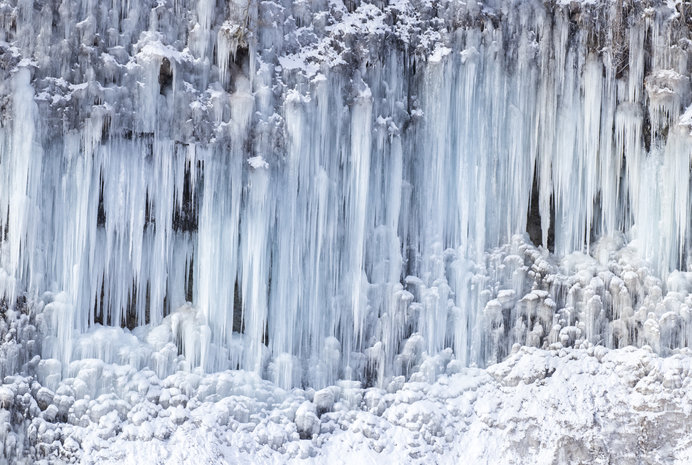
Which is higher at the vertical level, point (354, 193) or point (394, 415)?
point (354, 193)

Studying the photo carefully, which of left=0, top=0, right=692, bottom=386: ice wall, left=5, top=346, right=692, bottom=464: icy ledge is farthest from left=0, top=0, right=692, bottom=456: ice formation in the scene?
left=5, top=346, right=692, bottom=464: icy ledge

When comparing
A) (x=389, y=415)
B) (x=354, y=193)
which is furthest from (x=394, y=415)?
(x=354, y=193)

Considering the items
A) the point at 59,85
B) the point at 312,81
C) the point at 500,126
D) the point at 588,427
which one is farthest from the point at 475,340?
the point at 59,85

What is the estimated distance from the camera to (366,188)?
11.1m

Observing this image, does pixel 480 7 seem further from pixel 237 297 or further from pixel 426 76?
pixel 237 297

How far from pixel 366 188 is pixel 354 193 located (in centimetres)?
13

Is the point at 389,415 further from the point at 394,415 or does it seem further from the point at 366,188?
the point at 366,188

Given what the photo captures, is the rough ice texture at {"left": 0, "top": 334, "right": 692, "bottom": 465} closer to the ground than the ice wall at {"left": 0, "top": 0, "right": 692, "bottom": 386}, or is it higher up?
closer to the ground

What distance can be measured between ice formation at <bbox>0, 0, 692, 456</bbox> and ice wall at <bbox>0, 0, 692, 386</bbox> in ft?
0.06

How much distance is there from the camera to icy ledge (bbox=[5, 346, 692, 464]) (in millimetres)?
10375

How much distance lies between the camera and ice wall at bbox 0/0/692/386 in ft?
34.9

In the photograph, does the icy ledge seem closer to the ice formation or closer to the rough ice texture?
the rough ice texture

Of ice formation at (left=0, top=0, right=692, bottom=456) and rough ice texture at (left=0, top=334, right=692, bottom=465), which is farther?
ice formation at (left=0, top=0, right=692, bottom=456)

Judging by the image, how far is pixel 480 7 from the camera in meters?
11.1
